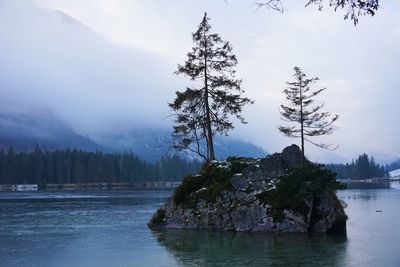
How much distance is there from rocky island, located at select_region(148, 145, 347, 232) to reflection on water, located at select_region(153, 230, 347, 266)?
1.66 m

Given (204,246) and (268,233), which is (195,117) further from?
(204,246)

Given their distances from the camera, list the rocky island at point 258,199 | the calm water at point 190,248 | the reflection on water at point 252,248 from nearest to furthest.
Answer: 1. the reflection on water at point 252,248
2. the calm water at point 190,248
3. the rocky island at point 258,199

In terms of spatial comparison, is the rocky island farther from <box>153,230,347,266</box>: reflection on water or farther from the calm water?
the calm water

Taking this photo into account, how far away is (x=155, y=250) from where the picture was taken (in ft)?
80.4

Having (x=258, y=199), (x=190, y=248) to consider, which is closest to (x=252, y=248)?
(x=190, y=248)

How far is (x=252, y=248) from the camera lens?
24641 mm

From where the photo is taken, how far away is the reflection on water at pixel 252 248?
20.7 m

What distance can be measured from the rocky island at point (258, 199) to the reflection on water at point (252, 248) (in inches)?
65.5

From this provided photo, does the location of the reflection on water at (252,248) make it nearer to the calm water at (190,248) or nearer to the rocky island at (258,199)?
the calm water at (190,248)

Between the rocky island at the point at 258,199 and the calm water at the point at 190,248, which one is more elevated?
the rocky island at the point at 258,199

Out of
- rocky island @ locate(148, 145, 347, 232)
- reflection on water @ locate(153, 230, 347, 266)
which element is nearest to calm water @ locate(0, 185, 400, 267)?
reflection on water @ locate(153, 230, 347, 266)

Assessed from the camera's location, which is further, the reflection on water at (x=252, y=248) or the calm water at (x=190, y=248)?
the calm water at (x=190, y=248)

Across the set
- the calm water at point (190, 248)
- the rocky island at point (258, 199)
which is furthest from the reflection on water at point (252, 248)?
the rocky island at point (258, 199)

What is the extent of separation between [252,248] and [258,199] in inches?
330
